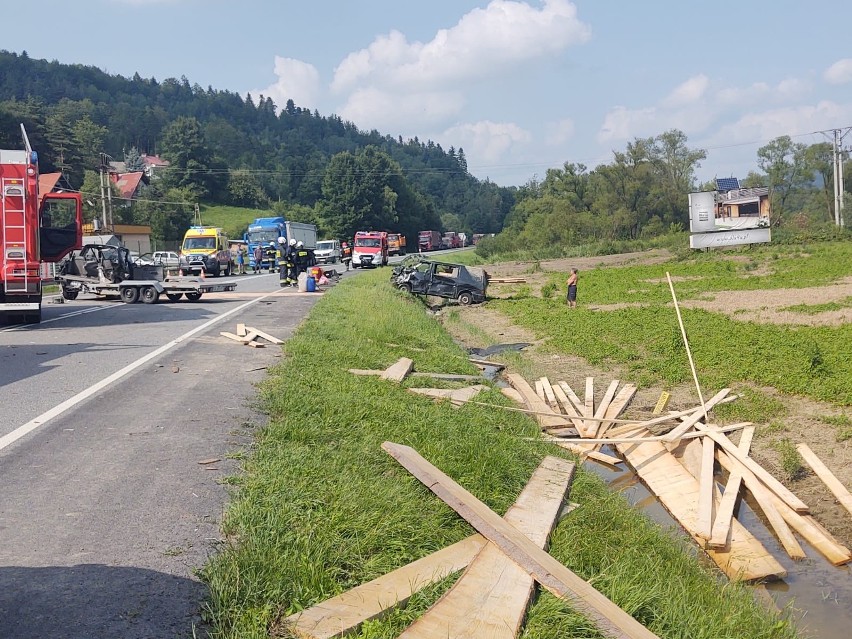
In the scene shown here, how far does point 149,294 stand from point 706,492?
19094mm

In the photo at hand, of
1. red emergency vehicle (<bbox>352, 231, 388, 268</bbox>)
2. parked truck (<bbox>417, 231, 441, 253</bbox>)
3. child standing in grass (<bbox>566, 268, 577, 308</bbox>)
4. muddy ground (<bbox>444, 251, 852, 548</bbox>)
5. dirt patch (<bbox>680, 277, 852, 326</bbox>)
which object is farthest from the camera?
parked truck (<bbox>417, 231, 441, 253</bbox>)

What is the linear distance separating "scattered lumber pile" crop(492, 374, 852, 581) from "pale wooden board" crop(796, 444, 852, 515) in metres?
0.04

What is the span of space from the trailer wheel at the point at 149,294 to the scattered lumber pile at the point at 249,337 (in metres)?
9.21

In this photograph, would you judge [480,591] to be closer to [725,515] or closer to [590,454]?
[725,515]

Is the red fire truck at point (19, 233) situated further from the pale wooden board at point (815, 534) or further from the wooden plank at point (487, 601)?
the pale wooden board at point (815, 534)

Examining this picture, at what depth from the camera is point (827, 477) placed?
8328 millimetres

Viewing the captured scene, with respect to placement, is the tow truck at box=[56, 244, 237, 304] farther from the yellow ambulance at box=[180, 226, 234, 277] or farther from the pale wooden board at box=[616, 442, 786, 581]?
the pale wooden board at box=[616, 442, 786, 581]

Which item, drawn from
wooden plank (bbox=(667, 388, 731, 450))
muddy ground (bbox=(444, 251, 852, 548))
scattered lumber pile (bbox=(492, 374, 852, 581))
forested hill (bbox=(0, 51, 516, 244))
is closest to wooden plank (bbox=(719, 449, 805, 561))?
scattered lumber pile (bbox=(492, 374, 852, 581))

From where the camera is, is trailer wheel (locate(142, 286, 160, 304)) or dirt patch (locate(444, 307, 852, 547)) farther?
trailer wheel (locate(142, 286, 160, 304))

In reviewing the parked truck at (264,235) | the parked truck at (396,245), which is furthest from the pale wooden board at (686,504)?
the parked truck at (396,245)

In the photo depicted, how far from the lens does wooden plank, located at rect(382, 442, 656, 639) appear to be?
169 inches

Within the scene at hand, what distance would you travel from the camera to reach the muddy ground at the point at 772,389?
873 cm

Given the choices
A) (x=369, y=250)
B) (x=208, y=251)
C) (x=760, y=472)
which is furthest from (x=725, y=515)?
(x=369, y=250)

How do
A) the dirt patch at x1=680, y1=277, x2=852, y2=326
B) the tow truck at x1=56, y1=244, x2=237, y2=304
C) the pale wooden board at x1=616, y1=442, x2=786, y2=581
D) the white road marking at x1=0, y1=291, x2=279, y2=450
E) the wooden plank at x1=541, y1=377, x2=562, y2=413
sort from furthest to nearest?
the tow truck at x1=56, y1=244, x2=237, y2=304 → the dirt patch at x1=680, y1=277, x2=852, y2=326 → the wooden plank at x1=541, y1=377, x2=562, y2=413 → the white road marking at x1=0, y1=291, x2=279, y2=450 → the pale wooden board at x1=616, y1=442, x2=786, y2=581
